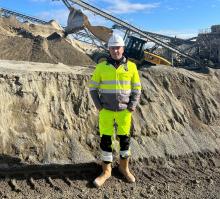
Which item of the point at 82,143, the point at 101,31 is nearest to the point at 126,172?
the point at 82,143

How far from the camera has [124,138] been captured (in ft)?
25.5

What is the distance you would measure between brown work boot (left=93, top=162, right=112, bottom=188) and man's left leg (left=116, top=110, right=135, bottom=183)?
10.9 inches

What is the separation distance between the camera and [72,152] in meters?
8.84

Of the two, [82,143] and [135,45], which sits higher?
Result: [135,45]

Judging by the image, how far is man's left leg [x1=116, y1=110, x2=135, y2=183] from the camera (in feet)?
24.9

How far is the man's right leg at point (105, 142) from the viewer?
7586mm

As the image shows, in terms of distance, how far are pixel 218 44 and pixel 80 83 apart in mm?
22592

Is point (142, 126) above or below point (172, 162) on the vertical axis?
above

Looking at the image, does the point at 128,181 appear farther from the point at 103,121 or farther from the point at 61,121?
the point at 61,121

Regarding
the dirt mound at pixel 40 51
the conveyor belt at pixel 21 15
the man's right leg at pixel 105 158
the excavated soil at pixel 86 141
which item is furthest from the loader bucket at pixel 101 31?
the conveyor belt at pixel 21 15

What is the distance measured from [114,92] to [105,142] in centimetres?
94

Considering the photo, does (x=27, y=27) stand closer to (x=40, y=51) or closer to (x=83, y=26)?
(x=83, y=26)

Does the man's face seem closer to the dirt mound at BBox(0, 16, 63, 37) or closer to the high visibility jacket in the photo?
the high visibility jacket

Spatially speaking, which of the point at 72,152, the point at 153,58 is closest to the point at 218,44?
the point at 153,58
